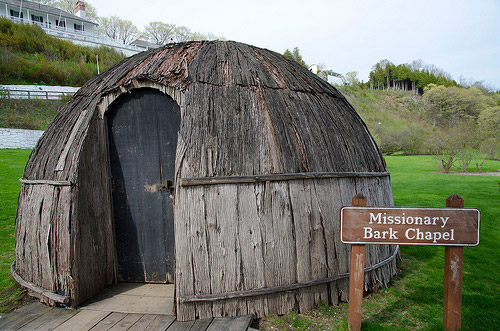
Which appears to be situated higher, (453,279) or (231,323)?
(453,279)

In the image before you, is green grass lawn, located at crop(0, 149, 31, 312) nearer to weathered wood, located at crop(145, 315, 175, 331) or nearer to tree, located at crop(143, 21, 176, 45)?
weathered wood, located at crop(145, 315, 175, 331)

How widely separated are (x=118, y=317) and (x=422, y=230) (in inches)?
133

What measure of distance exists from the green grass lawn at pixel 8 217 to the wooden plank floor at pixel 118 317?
0.42 m

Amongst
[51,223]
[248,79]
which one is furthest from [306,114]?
[51,223]

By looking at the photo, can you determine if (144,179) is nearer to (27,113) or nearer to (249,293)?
(249,293)

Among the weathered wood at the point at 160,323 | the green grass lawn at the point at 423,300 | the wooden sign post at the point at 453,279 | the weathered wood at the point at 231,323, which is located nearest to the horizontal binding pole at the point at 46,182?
the weathered wood at the point at 160,323

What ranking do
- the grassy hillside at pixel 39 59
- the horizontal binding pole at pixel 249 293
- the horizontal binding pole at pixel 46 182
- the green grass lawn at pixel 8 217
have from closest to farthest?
the horizontal binding pole at pixel 249 293 < the horizontal binding pole at pixel 46 182 < the green grass lawn at pixel 8 217 < the grassy hillside at pixel 39 59

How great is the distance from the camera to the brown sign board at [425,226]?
9.53ft

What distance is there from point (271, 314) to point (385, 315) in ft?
4.69

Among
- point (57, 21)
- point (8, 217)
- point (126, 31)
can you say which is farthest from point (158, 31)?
point (8, 217)

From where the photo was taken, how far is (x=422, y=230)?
2908 millimetres

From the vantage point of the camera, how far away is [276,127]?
3.97 meters

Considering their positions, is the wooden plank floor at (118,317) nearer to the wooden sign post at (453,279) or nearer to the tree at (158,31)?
the wooden sign post at (453,279)

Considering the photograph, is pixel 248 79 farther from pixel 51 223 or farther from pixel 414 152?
pixel 414 152
